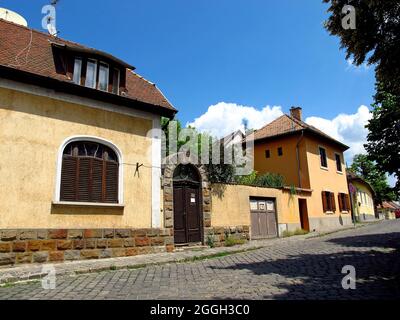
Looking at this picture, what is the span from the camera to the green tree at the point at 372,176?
4447 centimetres

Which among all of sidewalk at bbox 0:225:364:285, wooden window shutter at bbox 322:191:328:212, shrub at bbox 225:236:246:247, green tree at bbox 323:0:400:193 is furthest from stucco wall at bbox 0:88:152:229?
wooden window shutter at bbox 322:191:328:212

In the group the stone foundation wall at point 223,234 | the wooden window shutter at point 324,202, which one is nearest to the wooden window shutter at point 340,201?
the wooden window shutter at point 324,202

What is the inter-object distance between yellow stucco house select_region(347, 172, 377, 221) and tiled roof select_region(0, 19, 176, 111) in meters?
23.1

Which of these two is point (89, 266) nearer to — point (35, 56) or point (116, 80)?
point (116, 80)

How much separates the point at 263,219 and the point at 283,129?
914cm

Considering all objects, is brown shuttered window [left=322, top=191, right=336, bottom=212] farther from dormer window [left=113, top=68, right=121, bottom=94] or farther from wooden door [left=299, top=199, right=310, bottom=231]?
dormer window [left=113, top=68, right=121, bottom=94]

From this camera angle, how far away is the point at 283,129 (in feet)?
76.2

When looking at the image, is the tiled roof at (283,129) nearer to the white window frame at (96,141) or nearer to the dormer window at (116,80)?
the dormer window at (116,80)

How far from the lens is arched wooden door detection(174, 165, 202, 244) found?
12312 mm

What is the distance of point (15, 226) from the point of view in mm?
8617

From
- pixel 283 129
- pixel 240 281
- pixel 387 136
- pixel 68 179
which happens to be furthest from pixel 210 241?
pixel 283 129
